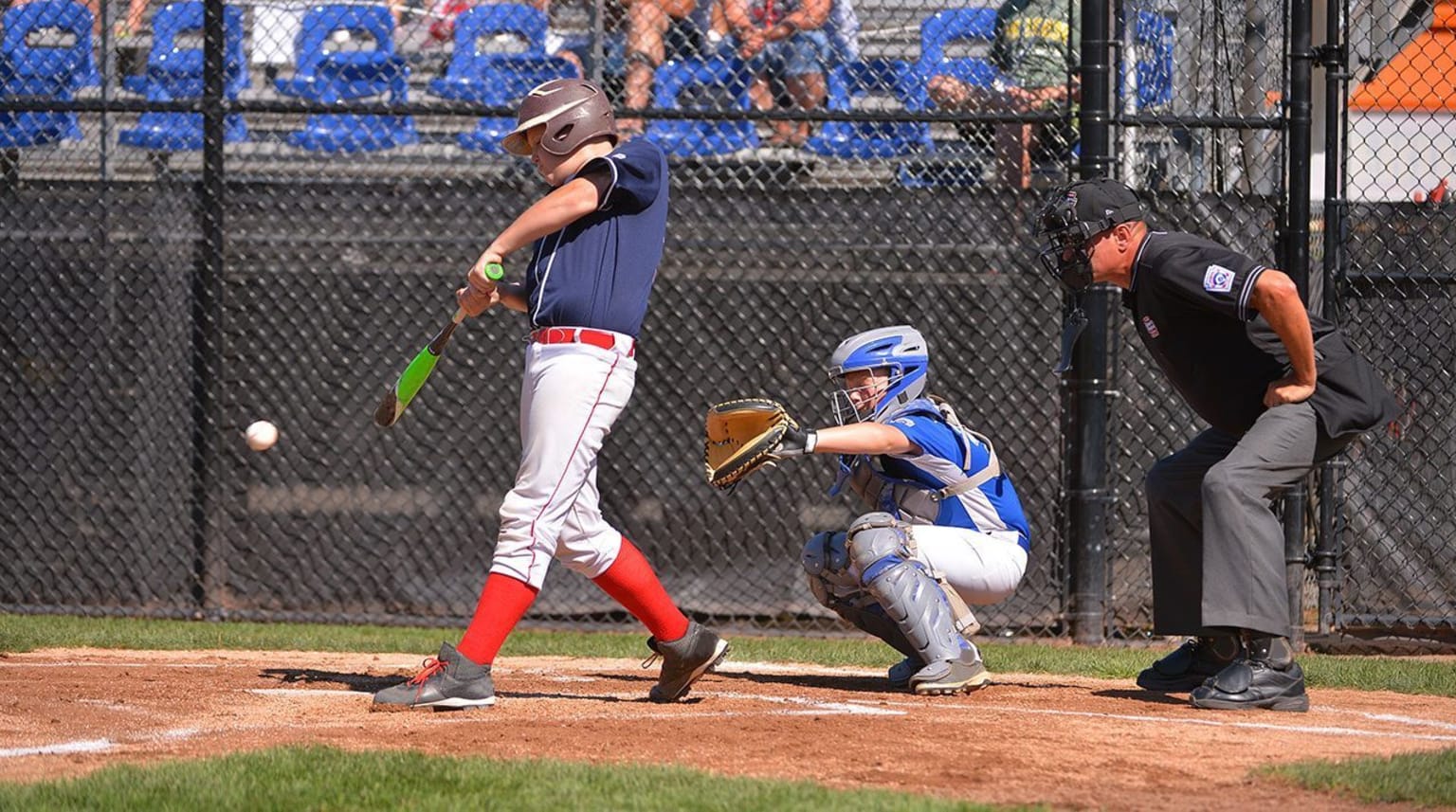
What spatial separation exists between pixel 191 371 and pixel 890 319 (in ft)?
10.7

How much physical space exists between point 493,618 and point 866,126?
4.63 m

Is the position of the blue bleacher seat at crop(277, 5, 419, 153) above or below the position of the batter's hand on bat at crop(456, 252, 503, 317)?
above

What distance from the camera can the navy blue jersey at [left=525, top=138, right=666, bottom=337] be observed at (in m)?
4.87

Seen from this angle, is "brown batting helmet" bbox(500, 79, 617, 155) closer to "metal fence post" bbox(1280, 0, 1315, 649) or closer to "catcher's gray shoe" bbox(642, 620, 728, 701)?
"catcher's gray shoe" bbox(642, 620, 728, 701)

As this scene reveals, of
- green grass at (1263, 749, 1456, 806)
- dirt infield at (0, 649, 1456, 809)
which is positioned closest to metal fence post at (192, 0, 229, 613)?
dirt infield at (0, 649, 1456, 809)

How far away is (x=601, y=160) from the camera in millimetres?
4840

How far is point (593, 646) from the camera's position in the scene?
7.01 metres

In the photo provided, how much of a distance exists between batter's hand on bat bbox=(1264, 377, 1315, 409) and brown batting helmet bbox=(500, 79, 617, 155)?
2184mm

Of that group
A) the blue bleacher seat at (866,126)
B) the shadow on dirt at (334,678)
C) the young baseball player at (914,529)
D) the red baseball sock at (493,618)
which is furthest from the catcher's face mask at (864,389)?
the blue bleacher seat at (866,126)

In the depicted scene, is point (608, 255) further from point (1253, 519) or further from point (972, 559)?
point (1253, 519)

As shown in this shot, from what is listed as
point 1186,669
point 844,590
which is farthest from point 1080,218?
point 1186,669

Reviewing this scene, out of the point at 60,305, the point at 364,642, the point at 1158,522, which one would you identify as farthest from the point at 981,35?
the point at 60,305

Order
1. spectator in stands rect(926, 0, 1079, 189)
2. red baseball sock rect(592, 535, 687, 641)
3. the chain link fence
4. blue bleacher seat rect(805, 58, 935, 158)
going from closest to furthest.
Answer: red baseball sock rect(592, 535, 687, 641) < the chain link fence < spectator in stands rect(926, 0, 1079, 189) < blue bleacher seat rect(805, 58, 935, 158)

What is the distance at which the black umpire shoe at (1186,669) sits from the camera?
5.44 meters
